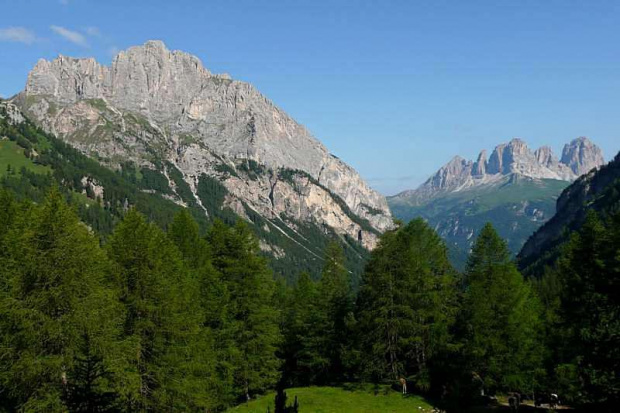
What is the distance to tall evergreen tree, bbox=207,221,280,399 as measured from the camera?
43.5m

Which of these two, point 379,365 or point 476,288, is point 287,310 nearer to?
point 379,365

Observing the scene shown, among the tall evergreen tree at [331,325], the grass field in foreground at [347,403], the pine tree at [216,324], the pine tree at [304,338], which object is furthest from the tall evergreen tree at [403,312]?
the pine tree at [216,324]

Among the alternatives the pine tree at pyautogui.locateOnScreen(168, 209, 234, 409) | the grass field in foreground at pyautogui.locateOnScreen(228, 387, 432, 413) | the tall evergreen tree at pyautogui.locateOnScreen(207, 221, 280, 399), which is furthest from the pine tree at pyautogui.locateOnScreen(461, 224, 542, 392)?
the pine tree at pyautogui.locateOnScreen(168, 209, 234, 409)

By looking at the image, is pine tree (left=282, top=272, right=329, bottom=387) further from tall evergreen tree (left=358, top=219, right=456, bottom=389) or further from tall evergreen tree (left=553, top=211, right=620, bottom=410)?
tall evergreen tree (left=553, top=211, right=620, bottom=410)

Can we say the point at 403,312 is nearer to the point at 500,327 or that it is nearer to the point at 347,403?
the point at 500,327

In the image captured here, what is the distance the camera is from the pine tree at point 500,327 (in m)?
40.3

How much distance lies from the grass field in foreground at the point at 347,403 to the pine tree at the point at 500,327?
6288 mm

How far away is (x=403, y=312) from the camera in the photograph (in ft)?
146

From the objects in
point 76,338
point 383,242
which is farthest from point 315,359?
point 76,338

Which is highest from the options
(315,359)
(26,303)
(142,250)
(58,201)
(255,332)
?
(58,201)

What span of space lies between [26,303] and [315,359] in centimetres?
3417

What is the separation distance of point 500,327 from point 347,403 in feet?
47.2

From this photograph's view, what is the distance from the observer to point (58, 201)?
26.5 meters

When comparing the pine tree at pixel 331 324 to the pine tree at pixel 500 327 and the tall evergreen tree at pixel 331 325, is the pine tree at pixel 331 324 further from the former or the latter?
the pine tree at pixel 500 327
